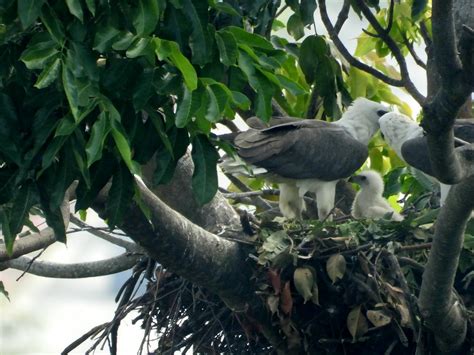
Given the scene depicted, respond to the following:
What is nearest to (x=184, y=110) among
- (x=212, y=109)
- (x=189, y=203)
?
(x=212, y=109)

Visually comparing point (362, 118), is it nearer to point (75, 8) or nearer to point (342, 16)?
point (342, 16)

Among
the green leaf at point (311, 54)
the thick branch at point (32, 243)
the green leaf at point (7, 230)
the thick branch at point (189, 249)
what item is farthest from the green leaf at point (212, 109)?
the green leaf at point (311, 54)

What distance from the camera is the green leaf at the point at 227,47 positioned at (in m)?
4.14

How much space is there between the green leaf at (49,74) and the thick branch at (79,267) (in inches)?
125

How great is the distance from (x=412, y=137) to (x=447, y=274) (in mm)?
2525

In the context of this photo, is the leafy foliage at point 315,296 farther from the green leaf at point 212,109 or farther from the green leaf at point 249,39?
the green leaf at point 212,109

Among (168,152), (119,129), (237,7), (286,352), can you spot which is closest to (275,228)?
(286,352)

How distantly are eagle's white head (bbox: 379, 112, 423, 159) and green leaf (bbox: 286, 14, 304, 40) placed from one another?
111 centimetres

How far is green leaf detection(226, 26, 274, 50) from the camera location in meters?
4.27

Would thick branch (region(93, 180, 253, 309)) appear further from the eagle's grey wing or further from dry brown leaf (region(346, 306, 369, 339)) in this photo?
the eagle's grey wing

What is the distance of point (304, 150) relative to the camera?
7855mm

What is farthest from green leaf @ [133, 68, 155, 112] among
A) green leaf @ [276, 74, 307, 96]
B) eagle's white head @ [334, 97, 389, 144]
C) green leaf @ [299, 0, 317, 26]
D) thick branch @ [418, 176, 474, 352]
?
eagle's white head @ [334, 97, 389, 144]

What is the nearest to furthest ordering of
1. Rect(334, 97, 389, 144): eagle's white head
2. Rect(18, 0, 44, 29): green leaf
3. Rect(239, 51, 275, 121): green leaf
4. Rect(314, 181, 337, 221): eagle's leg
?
Rect(18, 0, 44, 29): green leaf → Rect(239, 51, 275, 121): green leaf → Rect(314, 181, 337, 221): eagle's leg → Rect(334, 97, 389, 144): eagle's white head

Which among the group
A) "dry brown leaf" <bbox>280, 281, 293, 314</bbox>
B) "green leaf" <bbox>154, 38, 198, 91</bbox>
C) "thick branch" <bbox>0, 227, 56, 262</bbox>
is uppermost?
"green leaf" <bbox>154, 38, 198, 91</bbox>
